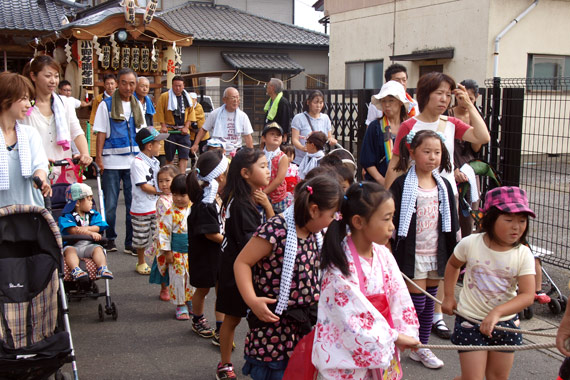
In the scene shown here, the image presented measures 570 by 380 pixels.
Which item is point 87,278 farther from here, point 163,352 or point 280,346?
point 280,346

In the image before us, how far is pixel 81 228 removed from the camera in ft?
16.8

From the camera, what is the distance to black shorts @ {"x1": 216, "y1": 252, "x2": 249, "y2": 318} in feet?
12.0

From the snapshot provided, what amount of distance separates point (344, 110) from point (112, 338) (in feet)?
20.0

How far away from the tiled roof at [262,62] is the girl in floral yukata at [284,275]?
19739 mm

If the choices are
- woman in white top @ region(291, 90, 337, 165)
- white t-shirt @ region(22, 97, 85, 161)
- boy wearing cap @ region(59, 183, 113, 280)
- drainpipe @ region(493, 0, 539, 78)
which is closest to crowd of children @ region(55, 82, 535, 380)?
boy wearing cap @ region(59, 183, 113, 280)

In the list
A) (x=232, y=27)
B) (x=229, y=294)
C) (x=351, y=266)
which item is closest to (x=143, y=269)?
(x=229, y=294)

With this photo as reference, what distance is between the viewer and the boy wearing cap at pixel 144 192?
637 centimetres

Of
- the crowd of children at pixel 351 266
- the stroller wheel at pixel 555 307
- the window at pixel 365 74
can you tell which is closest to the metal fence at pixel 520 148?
the stroller wheel at pixel 555 307

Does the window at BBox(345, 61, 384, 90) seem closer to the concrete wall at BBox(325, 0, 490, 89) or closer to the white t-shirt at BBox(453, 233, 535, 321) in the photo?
the concrete wall at BBox(325, 0, 490, 89)

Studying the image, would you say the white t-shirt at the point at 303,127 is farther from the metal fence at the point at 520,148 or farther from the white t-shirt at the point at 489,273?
the white t-shirt at the point at 489,273

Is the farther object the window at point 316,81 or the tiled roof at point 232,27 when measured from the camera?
the window at point 316,81

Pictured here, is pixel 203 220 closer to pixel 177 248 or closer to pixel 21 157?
pixel 177 248

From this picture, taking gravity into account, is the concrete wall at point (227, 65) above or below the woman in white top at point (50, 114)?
above

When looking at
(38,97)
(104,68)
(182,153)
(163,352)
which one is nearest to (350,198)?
(163,352)
